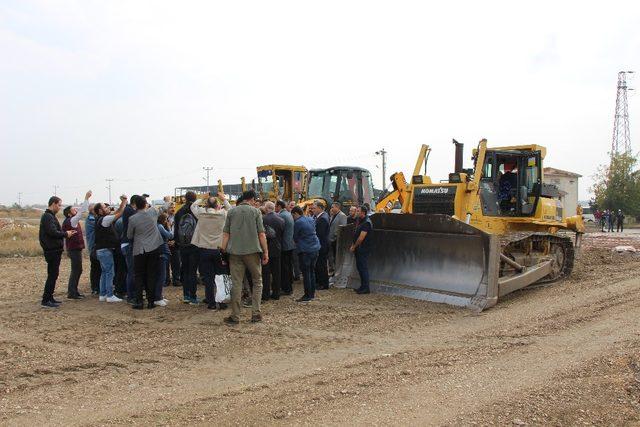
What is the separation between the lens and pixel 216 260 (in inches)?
356

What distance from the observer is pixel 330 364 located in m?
5.97

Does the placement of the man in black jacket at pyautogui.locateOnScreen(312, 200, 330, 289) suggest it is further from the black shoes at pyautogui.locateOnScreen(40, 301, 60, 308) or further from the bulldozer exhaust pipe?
the black shoes at pyautogui.locateOnScreen(40, 301, 60, 308)

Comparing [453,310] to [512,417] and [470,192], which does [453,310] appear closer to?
[470,192]

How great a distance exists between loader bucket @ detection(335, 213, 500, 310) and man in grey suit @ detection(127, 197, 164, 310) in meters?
3.64

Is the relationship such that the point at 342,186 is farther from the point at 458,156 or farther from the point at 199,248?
the point at 199,248

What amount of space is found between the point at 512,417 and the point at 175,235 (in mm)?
6886

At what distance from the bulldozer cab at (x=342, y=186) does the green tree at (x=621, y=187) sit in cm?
4101

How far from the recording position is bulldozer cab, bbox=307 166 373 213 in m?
16.0

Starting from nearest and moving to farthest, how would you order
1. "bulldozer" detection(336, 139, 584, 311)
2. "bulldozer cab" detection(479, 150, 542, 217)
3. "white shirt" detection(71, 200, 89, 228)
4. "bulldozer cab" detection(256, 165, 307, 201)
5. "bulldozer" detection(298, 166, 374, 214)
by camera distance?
"bulldozer" detection(336, 139, 584, 311) < "white shirt" detection(71, 200, 89, 228) < "bulldozer cab" detection(479, 150, 542, 217) < "bulldozer" detection(298, 166, 374, 214) < "bulldozer cab" detection(256, 165, 307, 201)

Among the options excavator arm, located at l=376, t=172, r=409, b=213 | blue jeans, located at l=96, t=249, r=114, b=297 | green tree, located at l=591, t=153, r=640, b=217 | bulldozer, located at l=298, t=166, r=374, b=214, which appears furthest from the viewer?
green tree, located at l=591, t=153, r=640, b=217

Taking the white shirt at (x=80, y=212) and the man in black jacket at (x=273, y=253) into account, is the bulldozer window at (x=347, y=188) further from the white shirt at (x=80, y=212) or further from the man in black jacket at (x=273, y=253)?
the white shirt at (x=80, y=212)

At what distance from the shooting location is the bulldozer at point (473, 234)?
9.34 metres

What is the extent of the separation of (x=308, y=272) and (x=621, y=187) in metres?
48.4

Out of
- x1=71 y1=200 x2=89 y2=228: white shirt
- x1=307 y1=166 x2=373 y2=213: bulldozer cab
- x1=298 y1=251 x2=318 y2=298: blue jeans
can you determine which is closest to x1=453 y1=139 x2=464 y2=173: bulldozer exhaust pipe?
x1=298 y1=251 x2=318 y2=298: blue jeans
